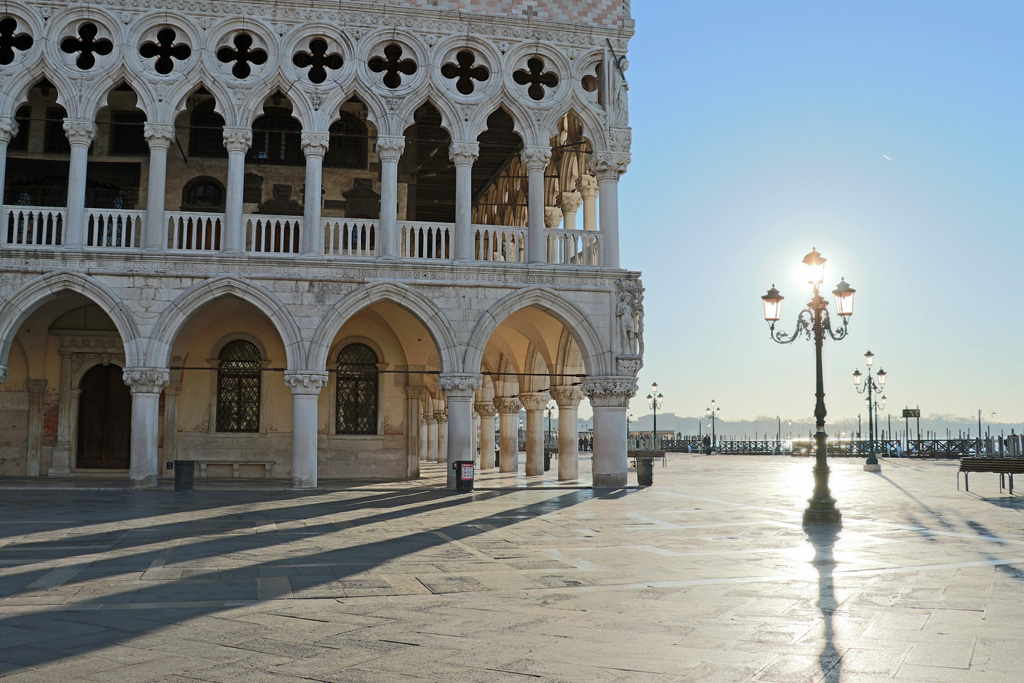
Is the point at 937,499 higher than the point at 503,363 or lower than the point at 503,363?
lower

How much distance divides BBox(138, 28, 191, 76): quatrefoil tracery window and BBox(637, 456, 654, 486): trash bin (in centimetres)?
1474

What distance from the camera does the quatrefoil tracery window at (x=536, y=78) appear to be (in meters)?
22.6

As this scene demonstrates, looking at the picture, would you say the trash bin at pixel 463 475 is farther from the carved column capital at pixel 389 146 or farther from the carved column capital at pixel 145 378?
the carved column capital at pixel 389 146

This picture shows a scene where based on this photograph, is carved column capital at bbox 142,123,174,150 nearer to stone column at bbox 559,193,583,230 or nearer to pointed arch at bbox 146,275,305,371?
pointed arch at bbox 146,275,305,371

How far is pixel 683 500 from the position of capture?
18.5 metres

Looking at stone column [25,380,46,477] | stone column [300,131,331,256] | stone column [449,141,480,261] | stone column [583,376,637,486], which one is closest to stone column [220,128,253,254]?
stone column [300,131,331,256]

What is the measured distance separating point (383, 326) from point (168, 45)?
893 centimetres

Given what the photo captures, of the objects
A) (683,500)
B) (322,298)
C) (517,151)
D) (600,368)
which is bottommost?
(683,500)

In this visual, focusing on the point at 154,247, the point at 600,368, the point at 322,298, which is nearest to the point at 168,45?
the point at 154,247

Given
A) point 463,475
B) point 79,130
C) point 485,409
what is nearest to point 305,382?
point 463,475

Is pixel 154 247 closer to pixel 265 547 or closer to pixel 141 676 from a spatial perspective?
pixel 265 547

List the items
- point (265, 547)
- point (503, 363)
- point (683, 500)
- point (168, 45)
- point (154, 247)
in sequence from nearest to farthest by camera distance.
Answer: point (265, 547)
point (683, 500)
point (154, 247)
point (168, 45)
point (503, 363)

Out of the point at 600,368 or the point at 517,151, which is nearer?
the point at 600,368

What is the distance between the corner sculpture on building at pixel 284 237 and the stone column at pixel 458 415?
62 mm
